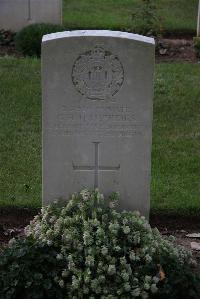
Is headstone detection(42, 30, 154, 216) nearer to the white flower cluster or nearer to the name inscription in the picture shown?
the name inscription

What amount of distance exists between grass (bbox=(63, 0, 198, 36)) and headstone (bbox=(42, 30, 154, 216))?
7312mm

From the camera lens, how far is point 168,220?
22.2ft

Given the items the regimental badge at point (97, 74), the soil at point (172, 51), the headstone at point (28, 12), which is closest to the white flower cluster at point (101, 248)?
the regimental badge at point (97, 74)

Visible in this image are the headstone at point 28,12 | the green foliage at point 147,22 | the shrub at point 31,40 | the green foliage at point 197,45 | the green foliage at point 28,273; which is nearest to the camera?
the green foliage at point 28,273

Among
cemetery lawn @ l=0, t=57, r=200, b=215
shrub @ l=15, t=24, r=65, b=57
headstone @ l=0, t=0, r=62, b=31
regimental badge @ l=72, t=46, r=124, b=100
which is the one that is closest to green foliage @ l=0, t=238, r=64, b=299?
regimental badge @ l=72, t=46, r=124, b=100

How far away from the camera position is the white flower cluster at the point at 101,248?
5.03 meters

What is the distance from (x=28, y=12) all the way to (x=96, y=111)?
7.92m

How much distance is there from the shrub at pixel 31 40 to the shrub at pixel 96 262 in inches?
260

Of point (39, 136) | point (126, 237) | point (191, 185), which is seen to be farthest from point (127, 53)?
point (39, 136)

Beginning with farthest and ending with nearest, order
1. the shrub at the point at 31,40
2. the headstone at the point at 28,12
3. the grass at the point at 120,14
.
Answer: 1. the grass at the point at 120,14
2. the headstone at the point at 28,12
3. the shrub at the point at 31,40

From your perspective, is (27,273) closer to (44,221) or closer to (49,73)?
(44,221)

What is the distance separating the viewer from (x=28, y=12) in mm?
13148

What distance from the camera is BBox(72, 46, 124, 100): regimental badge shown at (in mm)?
5457

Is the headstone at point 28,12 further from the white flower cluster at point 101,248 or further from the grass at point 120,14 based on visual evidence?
the white flower cluster at point 101,248
